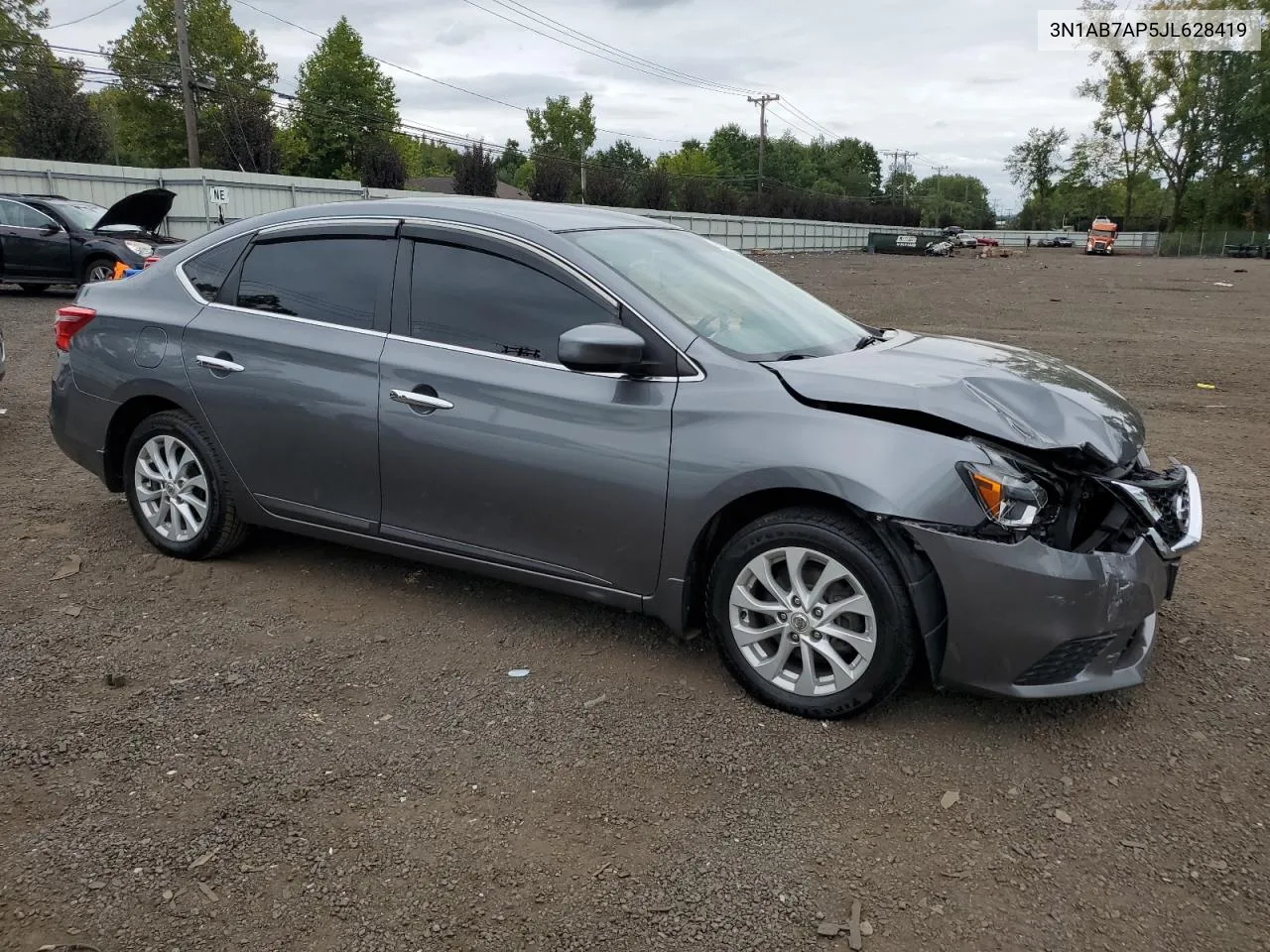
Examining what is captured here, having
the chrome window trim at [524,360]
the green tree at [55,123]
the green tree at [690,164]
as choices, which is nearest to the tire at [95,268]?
the chrome window trim at [524,360]

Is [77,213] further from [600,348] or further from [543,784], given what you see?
[543,784]

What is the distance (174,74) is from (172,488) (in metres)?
60.7

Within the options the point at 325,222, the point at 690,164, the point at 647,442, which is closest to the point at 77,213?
the point at 325,222

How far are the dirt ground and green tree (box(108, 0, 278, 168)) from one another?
54.1 meters

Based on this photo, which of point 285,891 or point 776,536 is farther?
point 776,536

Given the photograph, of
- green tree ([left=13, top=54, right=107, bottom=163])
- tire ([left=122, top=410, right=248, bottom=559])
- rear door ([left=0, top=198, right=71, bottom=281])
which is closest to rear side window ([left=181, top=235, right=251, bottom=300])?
tire ([left=122, top=410, right=248, bottom=559])

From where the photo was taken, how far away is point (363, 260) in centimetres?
427

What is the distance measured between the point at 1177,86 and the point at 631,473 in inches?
3375

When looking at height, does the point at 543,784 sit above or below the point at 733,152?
below

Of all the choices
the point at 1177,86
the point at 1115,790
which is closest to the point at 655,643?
the point at 1115,790

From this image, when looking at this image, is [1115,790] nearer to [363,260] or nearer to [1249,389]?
[363,260]

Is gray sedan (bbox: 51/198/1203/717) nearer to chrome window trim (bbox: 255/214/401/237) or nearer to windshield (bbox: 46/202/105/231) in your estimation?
chrome window trim (bbox: 255/214/401/237)

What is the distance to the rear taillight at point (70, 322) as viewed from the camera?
193 inches

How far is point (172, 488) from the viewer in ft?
15.7
